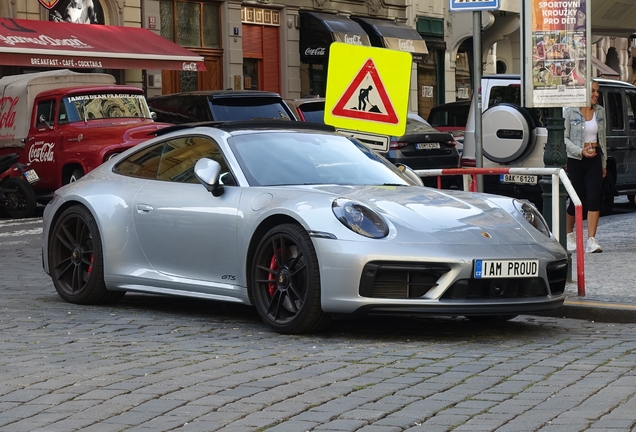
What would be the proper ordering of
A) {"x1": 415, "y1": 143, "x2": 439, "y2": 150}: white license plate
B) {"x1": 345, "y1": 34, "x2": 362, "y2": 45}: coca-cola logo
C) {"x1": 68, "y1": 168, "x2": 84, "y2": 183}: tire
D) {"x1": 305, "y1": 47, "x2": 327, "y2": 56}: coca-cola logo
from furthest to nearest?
{"x1": 345, "y1": 34, "x2": 362, "y2": 45}: coca-cola logo
{"x1": 305, "y1": 47, "x2": 327, "y2": 56}: coca-cola logo
{"x1": 415, "y1": 143, "x2": 439, "y2": 150}: white license plate
{"x1": 68, "y1": 168, "x2": 84, "y2": 183}: tire

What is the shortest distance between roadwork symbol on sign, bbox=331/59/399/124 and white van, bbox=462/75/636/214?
6428mm

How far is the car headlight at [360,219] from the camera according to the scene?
741 cm

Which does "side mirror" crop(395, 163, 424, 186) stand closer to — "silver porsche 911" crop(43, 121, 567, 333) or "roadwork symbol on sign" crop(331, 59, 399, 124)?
"silver porsche 911" crop(43, 121, 567, 333)

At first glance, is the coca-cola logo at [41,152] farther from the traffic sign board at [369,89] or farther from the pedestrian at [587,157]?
the traffic sign board at [369,89]

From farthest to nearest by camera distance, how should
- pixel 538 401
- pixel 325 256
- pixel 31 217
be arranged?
pixel 31 217 → pixel 325 256 → pixel 538 401

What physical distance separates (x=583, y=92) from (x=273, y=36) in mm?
24780

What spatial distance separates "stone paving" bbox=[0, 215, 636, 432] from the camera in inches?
206

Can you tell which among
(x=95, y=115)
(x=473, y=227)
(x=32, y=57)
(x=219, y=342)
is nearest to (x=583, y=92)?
(x=473, y=227)

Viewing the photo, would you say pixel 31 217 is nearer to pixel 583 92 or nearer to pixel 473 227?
pixel 583 92

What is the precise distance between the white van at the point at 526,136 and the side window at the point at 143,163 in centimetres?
850

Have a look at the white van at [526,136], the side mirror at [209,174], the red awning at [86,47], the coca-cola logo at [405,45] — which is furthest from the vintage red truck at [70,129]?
the coca-cola logo at [405,45]

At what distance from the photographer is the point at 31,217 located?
19.6m

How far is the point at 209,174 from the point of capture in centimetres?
813

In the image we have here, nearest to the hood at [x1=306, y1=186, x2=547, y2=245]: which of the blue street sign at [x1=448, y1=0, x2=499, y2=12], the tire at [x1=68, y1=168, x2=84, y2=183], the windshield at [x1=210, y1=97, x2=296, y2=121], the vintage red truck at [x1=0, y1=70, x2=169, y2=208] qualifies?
the blue street sign at [x1=448, y1=0, x2=499, y2=12]
